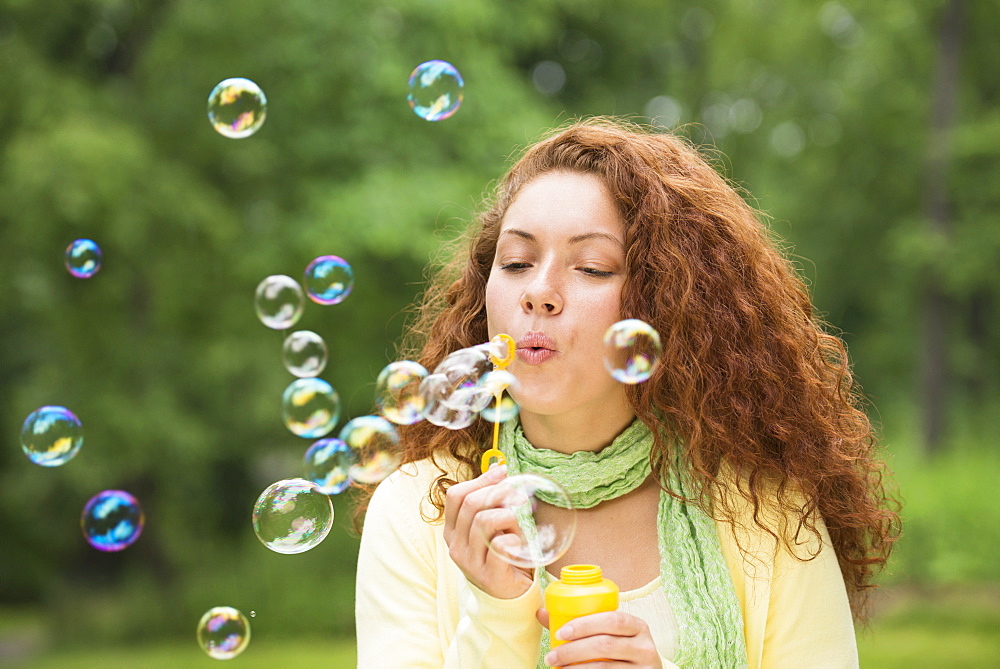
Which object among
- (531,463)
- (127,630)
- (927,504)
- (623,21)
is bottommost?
(531,463)

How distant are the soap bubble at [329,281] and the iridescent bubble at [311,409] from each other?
12.8 inches

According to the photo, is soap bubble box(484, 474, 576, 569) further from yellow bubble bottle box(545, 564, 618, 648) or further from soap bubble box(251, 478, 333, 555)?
soap bubble box(251, 478, 333, 555)

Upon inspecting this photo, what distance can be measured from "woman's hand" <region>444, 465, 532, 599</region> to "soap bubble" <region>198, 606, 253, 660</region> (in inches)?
48.0

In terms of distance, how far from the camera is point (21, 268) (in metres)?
7.23

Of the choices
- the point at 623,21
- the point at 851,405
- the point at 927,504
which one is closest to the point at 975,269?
the point at 927,504

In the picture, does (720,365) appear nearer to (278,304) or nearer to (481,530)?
(481,530)

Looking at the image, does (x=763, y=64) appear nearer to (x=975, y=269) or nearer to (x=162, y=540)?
(x=975, y=269)

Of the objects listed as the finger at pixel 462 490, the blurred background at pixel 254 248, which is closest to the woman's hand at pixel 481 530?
the finger at pixel 462 490

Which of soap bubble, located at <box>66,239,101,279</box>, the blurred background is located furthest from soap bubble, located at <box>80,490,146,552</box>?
the blurred background

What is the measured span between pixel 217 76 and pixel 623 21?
14.4 feet

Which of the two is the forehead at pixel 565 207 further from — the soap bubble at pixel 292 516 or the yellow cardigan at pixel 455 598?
the soap bubble at pixel 292 516

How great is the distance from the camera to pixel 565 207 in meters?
1.82

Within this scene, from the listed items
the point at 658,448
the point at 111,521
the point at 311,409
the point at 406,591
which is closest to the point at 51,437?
the point at 111,521

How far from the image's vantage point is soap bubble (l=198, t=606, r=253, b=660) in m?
2.57
